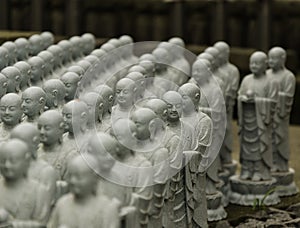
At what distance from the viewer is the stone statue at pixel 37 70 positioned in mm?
9938

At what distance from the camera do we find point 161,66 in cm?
1084

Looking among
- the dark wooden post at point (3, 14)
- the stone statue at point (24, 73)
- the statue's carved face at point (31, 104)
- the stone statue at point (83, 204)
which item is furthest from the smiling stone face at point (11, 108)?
the dark wooden post at point (3, 14)

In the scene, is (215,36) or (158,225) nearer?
(158,225)

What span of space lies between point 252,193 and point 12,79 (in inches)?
114

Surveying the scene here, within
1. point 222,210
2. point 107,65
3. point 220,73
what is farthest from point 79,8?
point 222,210

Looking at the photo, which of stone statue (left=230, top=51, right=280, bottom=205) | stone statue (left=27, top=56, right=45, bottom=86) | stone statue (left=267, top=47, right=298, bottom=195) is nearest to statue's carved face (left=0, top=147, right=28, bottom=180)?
stone statue (left=27, top=56, right=45, bottom=86)

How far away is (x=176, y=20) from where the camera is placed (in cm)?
1627

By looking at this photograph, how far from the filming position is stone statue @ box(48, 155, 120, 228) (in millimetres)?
6016

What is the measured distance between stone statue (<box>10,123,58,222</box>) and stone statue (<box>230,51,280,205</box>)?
4.05m

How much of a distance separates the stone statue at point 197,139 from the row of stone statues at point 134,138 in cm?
1

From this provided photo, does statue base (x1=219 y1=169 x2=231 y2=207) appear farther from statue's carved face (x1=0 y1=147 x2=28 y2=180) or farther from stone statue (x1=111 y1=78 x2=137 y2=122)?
statue's carved face (x1=0 y1=147 x2=28 y2=180)

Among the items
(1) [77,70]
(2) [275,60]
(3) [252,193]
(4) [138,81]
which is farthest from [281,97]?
(1) [77,70]

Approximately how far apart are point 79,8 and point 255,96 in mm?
6967

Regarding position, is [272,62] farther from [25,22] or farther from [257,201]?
[25,22]
